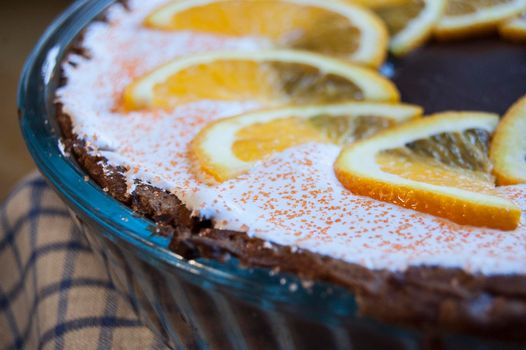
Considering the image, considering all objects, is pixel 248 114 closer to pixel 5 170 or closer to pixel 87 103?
pixel 87 103

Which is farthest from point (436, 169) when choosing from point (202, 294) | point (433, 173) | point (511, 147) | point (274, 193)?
point (202, 294)

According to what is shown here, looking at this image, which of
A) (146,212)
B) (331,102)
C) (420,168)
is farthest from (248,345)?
(331,102)

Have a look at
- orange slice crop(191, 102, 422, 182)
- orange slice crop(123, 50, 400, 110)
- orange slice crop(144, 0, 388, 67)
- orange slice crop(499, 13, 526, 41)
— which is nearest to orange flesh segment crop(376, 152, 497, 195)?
orange slice crop(191, 102, 422, 182)

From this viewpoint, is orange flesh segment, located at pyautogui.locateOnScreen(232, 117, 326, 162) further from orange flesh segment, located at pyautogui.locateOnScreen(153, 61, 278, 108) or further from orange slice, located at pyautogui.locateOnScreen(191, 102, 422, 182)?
orange flesh segment, located at pyautogui.locateOnScreen(153, 61, 278, 108)

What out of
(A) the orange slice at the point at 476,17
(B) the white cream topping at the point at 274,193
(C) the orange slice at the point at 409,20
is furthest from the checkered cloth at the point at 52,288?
(A) the orange slice at the point at 476,17

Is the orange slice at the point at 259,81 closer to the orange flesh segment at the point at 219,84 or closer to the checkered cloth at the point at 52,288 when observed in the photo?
the orange flesh segment at the point at 219,84
